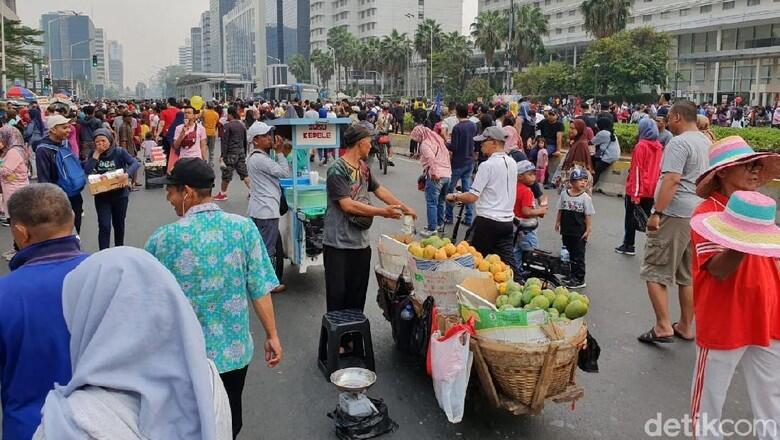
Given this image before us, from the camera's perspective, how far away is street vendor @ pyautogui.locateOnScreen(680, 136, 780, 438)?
9.96 ft

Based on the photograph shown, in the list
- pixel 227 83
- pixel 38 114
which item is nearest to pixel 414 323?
pixel 38 114

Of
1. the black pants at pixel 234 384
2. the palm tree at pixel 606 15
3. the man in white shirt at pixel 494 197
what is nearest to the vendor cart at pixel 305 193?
the man in white shirt at pixel 494 197

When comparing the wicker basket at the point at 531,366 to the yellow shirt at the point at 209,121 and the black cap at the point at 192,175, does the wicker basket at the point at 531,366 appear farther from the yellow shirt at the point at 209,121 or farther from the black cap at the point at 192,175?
the yellow shirt at the point at 209,121

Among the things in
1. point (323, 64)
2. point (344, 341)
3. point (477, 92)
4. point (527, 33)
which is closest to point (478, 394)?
point (344, 341)

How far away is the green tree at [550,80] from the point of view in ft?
182

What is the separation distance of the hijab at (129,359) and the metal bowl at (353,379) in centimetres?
224

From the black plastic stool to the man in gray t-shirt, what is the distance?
8.20 feet

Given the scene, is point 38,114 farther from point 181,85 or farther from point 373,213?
point 181,85

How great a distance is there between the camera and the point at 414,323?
476cm

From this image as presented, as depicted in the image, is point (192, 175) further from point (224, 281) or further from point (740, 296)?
point (740, 296)

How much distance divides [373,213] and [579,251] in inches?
136

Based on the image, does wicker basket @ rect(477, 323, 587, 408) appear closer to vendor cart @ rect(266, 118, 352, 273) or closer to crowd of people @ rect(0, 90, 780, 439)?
crowd of people @ rect(0, 90, 780, 439)

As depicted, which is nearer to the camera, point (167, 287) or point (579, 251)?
point (167, 287)

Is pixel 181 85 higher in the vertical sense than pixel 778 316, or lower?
higher
